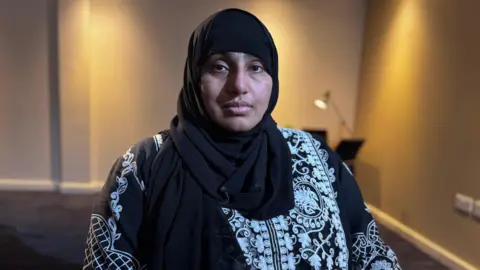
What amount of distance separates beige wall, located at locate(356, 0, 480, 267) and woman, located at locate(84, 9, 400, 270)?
1.90 meters

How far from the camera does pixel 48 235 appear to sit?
3.13 metres

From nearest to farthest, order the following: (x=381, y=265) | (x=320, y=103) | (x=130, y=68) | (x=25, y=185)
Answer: (x=381, y=265)
(x=320, y=103)
(x=130, y=68)
(x=25, y=185)

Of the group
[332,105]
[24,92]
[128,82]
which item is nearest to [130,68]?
[128,82]

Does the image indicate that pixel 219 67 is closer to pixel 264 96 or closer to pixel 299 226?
pixel 264 96

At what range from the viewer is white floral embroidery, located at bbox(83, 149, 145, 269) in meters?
0.90

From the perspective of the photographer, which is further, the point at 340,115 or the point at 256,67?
the point at 340,115

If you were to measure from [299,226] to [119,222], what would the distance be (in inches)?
12.5

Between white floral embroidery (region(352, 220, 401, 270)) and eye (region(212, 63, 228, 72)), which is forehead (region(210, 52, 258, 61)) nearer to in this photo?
eye (region(212, 63, 228, 72))

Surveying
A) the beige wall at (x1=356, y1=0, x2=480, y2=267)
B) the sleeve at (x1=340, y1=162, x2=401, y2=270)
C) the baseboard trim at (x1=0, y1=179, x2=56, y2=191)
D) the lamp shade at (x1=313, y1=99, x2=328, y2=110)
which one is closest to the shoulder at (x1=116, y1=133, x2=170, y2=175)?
the sleeve at (x1=340, y1=162, x2=401, y2=270)

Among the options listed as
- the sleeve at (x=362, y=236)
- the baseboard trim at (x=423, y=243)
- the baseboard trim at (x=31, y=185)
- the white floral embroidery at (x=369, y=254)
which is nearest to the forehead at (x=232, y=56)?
the sleeve at (x=362, y=236)

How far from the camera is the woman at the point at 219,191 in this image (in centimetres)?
90

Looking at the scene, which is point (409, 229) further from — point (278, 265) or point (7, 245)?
point (278, 265)

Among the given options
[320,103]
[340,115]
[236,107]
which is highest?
[236,107]

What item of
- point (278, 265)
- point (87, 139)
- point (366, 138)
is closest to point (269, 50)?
point (278, 265)
